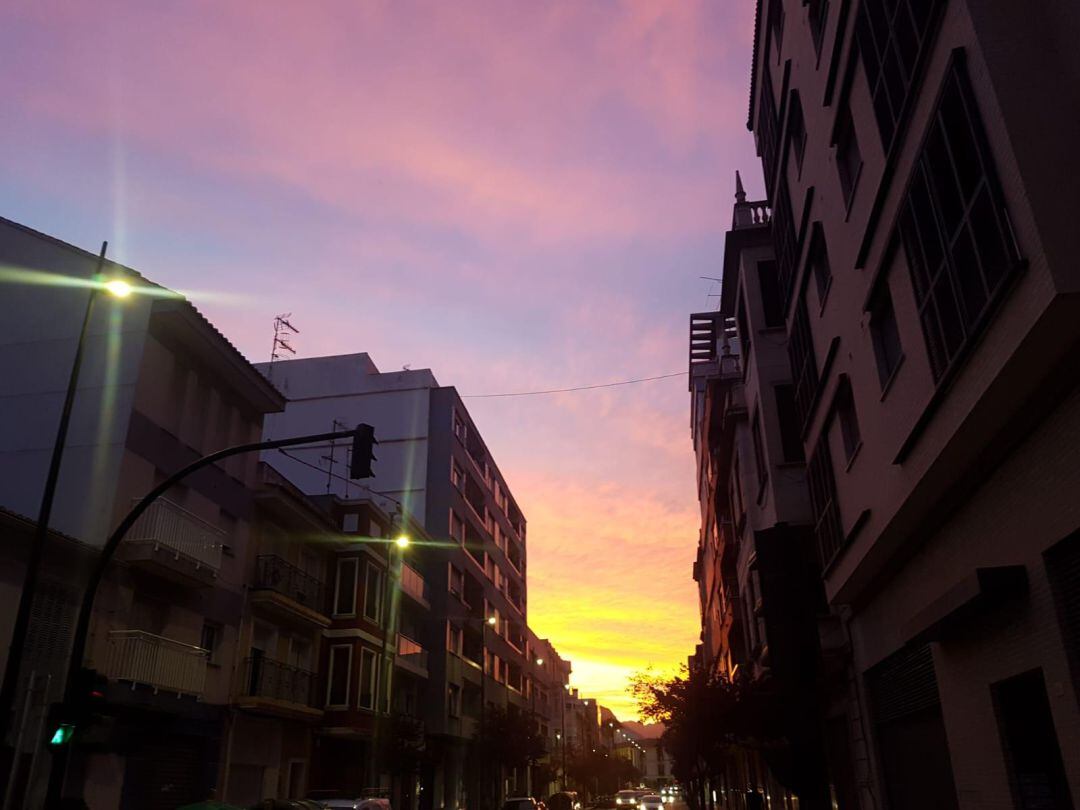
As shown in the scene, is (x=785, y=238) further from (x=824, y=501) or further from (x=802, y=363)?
(x=824, y=501)

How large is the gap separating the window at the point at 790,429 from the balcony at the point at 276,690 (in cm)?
1583

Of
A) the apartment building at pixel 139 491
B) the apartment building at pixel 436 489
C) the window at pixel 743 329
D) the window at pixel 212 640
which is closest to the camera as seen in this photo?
the apartment building at pixel 139 491

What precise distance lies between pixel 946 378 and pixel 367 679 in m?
26.8

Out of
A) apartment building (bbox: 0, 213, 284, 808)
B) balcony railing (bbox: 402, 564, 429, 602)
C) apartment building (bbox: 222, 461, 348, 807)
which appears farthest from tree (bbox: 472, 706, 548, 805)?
apartment building (bbox: 0, 213, 284, 808)

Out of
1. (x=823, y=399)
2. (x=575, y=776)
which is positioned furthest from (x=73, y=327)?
(x=575, y=776)

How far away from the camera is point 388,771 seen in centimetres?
3294

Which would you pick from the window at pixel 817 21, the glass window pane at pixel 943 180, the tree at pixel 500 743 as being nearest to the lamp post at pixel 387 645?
the tree at pixel 500 743

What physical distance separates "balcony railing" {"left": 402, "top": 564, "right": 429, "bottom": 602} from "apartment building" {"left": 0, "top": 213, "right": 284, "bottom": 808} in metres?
14.4

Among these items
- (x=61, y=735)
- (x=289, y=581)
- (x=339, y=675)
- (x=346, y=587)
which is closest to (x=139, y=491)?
(x=289, y=581)

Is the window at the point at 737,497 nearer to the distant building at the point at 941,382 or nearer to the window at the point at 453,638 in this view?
the distant building at the point at 941,382

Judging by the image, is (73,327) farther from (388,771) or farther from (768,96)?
(388,771)

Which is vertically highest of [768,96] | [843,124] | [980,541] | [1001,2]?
[768,96]

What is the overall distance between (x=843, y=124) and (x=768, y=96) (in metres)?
8.43

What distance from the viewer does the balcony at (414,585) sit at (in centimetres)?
3816
